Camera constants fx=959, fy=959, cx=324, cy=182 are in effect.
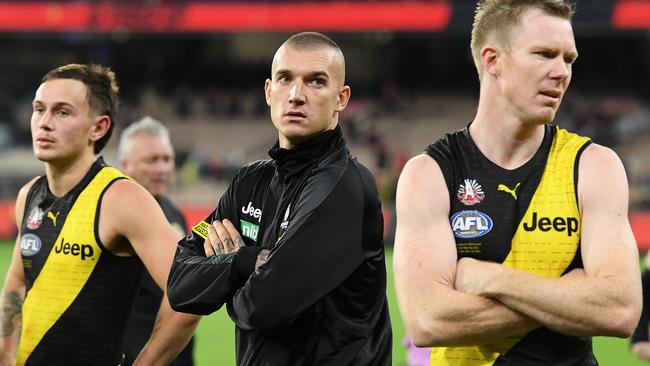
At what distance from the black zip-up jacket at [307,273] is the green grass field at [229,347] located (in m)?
5.29

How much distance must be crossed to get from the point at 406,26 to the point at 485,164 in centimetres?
2055

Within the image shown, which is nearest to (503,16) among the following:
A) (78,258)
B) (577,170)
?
(577,170)

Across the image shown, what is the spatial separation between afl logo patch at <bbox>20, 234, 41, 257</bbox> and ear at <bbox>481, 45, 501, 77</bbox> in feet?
6.94

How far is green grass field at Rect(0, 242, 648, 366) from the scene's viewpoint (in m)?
8.77

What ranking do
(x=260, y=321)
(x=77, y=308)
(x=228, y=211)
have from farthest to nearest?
(x=77, y=308), (x=228, y=211), (x=260, y=321)

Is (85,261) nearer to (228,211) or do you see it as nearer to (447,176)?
(228,211)

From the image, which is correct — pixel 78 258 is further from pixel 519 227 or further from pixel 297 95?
pixel 519 227

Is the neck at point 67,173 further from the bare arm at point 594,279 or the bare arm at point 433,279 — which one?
the bare arm at point 594,279

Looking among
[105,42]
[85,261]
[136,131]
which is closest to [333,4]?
[105,42]

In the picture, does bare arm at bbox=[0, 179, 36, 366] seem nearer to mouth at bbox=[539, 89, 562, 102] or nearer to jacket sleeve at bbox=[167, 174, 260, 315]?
jacket sleeve at bbox=[167, 174, 260, 315]

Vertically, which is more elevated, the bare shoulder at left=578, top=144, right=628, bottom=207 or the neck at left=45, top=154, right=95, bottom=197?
the neck at left=45, top=154, right=95, bottom=197

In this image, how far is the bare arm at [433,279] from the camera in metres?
2.95

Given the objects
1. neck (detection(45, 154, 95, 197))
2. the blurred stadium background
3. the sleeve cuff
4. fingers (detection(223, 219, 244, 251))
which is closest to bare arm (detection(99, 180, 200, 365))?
neck (detection(45, 154, 95, 197))

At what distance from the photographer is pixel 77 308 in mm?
4055
